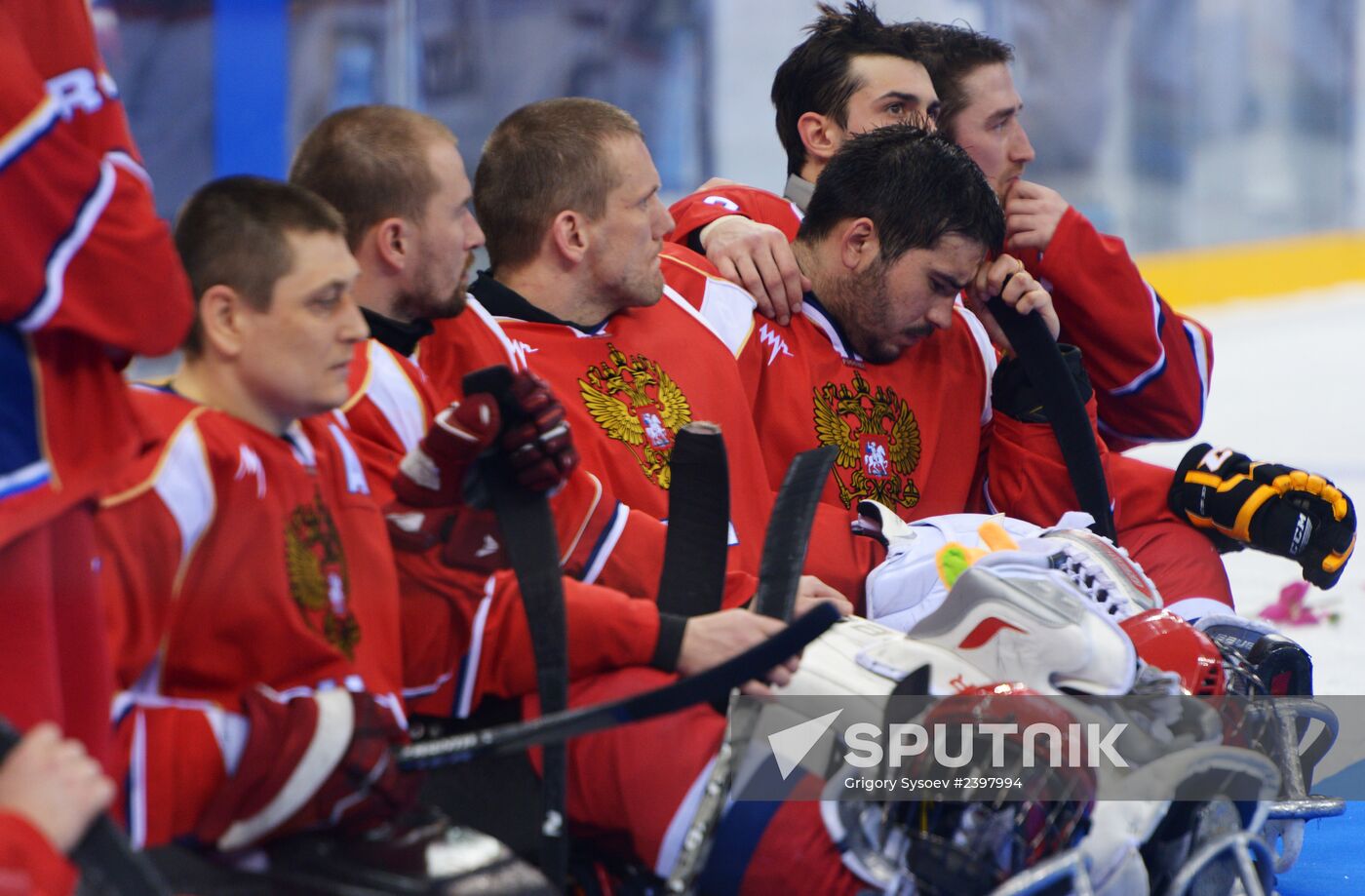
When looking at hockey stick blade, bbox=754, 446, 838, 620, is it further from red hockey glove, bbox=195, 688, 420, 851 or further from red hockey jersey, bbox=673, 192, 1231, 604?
red hockey jersey, bbox=673, 192, 1231, 604

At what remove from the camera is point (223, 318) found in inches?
58.6

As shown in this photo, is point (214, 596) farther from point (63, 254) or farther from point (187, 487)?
point (63, 254)

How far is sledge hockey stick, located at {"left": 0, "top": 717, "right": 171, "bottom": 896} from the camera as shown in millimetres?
1188

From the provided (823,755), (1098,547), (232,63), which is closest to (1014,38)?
(232,63)

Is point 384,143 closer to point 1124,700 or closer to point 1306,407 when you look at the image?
point 1124,700

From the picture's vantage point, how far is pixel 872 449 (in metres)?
2.44

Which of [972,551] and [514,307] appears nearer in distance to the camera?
[972,551]

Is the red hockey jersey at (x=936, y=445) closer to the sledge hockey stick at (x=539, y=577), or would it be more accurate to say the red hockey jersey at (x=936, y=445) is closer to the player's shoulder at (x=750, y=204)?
the player's shoulder at (x=750, y=204)

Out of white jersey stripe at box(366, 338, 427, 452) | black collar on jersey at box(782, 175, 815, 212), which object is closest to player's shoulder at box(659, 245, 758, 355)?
black collar on jersey at box(782, 175, 815, 212)

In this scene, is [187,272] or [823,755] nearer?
[187,272]

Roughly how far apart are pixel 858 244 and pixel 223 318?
1158 millimetres

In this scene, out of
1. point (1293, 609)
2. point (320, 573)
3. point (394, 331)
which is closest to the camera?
point (320, 573)

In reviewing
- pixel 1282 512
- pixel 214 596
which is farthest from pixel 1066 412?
pixel 214 596

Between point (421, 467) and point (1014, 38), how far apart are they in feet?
24.1
